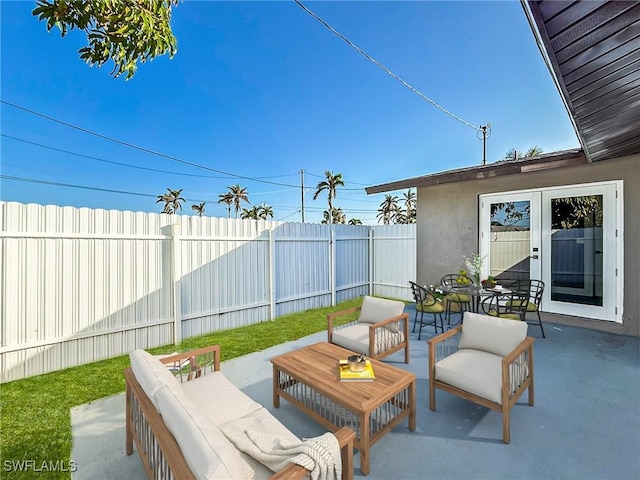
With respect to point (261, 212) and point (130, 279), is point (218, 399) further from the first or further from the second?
point (261, 212)

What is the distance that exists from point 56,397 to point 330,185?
19384mm

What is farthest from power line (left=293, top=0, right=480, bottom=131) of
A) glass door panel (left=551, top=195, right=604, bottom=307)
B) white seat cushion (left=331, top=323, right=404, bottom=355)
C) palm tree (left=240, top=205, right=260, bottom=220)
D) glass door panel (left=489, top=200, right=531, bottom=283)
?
palm tree (left=240, top=205, right=260, bottom=220)

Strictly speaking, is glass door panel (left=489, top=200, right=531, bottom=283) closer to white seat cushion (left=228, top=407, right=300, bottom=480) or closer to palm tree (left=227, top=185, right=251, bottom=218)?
white seat cushion (left=228, top=407, right=300, bottom=480)

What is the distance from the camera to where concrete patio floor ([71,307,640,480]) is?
192 centimetres

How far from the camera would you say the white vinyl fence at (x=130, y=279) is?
330 cm

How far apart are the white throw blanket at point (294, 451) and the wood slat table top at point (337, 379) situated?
663 millimetres

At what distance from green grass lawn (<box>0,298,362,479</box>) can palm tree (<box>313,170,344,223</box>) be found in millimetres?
16494

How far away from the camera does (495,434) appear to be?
228 cm

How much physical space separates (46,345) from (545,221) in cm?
805

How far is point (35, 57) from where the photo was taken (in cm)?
554

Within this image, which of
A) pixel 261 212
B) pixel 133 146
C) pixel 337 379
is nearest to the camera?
pixel 337 379

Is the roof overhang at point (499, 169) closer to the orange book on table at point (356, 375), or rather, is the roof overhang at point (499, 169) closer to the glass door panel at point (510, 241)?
the glass door panel at point (510, 241)

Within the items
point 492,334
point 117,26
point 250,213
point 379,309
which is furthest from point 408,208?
point 117,26

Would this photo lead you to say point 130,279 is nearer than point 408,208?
Yes
